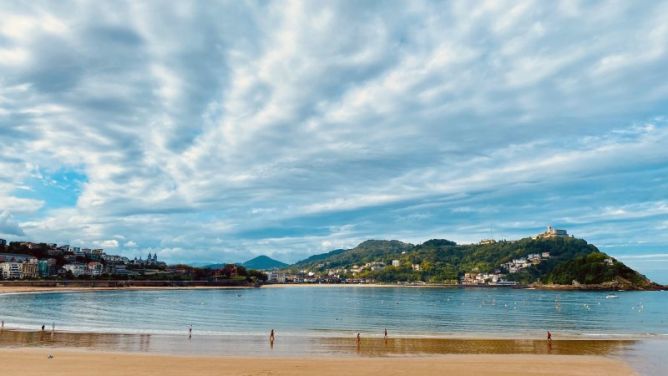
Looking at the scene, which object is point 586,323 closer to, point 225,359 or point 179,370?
point 225,359

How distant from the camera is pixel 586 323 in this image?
226 feet

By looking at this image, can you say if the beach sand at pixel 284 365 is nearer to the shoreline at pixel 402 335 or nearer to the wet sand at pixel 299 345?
the wet sand at pixel 299 345

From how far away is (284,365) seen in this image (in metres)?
30.5

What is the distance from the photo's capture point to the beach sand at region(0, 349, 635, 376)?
2779 centimetres

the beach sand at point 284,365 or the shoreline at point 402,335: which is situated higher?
the beach sand at point 284,365

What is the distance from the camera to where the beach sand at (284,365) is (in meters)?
27.8

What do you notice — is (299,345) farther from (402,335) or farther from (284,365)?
(402,335)

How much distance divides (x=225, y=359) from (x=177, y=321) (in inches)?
1392

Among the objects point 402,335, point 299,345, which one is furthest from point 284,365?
point 402,335

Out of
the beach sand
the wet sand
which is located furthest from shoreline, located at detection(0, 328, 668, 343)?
the beach sand

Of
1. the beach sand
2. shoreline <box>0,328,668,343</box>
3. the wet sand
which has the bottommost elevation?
shoreline <box>0,328,668,343</box>

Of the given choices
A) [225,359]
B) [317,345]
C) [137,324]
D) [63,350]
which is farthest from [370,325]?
[63,350]

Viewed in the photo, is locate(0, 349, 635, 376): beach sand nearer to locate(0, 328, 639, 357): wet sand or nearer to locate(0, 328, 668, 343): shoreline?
locate(0, 328, 639, 357): wet sand

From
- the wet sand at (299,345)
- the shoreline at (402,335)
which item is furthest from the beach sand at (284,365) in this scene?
the shoreline at (402,335)
